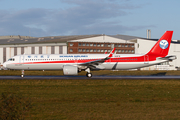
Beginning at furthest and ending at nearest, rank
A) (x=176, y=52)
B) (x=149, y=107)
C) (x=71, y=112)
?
(x=176, y=52) < (x=149, y=107) < (x=71, y=112)

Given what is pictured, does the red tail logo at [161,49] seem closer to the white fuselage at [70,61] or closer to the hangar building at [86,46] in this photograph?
the white fuselage at [70,61]

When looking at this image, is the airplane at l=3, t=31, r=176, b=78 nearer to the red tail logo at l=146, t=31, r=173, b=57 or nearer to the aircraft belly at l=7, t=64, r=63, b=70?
the aircraft belly at l=7, t=64, r=63, b=70

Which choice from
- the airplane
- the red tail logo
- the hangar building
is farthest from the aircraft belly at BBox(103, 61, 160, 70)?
the hangar building

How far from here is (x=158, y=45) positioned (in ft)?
129

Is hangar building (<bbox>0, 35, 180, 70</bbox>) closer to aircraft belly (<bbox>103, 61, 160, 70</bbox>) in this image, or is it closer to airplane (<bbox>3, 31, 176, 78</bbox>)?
airplane (<bbox>3, 31, 176, 78</bbox>)

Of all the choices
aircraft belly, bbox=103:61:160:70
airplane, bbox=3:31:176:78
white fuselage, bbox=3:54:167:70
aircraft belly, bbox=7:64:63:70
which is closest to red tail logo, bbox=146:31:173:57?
airplane, bbox=3:31:176:78

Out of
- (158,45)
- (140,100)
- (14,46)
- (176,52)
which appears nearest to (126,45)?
(176,52)

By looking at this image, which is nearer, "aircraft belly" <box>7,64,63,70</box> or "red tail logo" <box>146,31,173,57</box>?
"aircraft belly" <box>7,64,63,70</box>

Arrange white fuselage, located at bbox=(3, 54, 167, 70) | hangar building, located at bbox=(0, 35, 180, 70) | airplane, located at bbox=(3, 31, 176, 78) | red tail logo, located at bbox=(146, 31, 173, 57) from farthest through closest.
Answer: hangar building, located at bbox=(0, 35, 180, 70), red tail logo, located at bbox=(146, 31, 173, 57), white fuselage, located at bbox=(3, 54, 167, 70), airplane, located at bbox=(3, 31, 176, 78)

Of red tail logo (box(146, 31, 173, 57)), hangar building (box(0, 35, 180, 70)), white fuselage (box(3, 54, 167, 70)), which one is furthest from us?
Result: hangar building (box(0, 35, 180, 70))

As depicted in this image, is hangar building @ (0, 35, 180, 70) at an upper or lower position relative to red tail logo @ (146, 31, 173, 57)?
upper

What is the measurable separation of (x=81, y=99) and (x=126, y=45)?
73.1m

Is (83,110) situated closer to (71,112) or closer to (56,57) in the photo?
(71,112)

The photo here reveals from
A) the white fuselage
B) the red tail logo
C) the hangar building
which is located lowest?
the white fuselage
